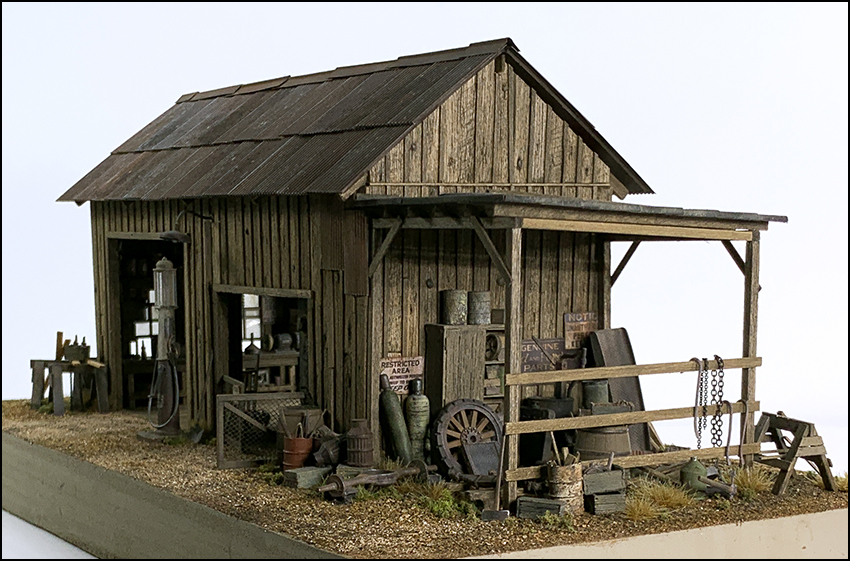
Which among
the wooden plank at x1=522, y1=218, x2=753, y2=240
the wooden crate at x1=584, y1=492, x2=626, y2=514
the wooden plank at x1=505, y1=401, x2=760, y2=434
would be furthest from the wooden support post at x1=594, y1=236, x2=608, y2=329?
the wooden crate at x1=584, y1=492, x2=626, y2=514

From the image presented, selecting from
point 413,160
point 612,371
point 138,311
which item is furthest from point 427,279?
point 138,311

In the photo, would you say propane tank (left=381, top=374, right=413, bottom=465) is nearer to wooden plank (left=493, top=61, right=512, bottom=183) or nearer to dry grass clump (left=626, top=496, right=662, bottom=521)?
dry grass clump (left=626, top=496, right=662, bottom=521)

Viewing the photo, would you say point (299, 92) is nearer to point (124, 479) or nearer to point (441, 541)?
point (124, 479)

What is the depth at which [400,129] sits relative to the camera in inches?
621

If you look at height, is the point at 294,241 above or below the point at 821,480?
above

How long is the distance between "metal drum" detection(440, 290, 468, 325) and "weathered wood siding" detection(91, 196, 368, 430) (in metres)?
1.19

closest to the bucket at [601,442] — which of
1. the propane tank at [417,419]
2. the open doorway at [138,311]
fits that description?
the propane tank at [417,419]

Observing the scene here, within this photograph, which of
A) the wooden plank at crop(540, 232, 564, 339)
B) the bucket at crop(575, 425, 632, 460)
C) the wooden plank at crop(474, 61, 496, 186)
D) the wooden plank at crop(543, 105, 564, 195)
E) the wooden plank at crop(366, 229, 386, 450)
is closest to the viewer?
the bucket at crop(575, 425, 632, 460)

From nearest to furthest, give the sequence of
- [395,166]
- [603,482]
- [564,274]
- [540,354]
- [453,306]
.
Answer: [603,482] < [395,166] < [453,306] < [540,354] < [564,274]

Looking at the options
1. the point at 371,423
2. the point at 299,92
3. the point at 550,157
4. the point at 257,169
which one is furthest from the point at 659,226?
the point at 299,92

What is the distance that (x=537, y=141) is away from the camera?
17156 millimetres

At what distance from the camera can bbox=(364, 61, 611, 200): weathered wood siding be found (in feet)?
52.2

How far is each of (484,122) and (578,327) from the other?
3280 millimetres

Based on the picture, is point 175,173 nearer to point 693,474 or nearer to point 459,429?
point 459,429
